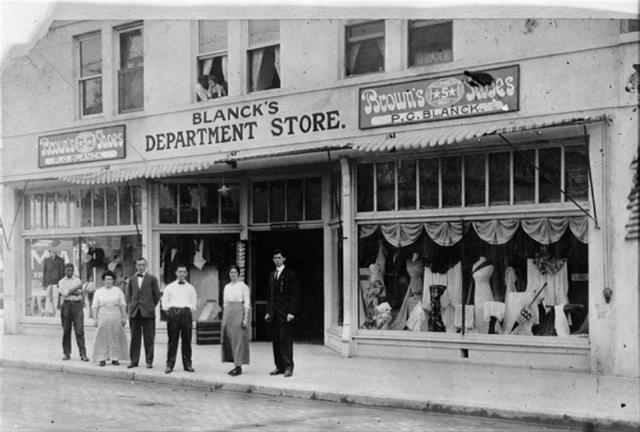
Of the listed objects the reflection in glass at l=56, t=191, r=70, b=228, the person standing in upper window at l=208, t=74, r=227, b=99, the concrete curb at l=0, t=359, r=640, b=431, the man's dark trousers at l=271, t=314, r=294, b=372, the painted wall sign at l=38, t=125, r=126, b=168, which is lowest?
the concrete curb at l=0, t=359, r=640, b=431

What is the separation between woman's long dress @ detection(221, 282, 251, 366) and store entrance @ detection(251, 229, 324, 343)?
3683 mm

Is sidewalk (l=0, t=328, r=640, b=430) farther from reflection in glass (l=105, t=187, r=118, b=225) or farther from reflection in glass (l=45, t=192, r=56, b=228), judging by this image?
reflection in glass (l=45, t=192, r=56, b=228)

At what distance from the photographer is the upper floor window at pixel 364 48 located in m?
14.7

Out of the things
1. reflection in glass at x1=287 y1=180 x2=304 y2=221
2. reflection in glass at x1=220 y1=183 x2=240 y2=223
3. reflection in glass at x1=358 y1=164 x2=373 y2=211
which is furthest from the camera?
reflection in glass at x1=220 y1=183 x2=240 y2=223

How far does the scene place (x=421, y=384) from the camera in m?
11.4

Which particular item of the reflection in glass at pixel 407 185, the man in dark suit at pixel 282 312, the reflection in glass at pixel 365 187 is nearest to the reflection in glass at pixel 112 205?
the reflection in glass at pixel 365 187

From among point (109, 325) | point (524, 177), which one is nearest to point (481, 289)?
point (524, 177)

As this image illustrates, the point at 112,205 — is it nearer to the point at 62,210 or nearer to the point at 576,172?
the point at 62,210

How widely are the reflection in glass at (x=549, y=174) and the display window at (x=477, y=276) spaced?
0.36 meters

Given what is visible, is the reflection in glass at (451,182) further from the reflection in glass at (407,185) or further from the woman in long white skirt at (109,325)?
the woman in long white skirt at (109,325)

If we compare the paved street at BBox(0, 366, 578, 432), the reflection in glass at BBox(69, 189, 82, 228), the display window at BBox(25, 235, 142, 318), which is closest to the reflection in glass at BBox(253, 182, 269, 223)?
the display window at BBox(25, 235, 142, 318)

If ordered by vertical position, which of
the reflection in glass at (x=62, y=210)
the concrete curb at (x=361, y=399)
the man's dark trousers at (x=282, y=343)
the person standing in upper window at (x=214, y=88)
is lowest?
the concrete curb at (x=361, y=399)

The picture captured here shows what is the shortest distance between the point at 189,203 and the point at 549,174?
8067 millimetres

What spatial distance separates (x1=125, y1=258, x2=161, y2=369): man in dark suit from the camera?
1368 centimetres
